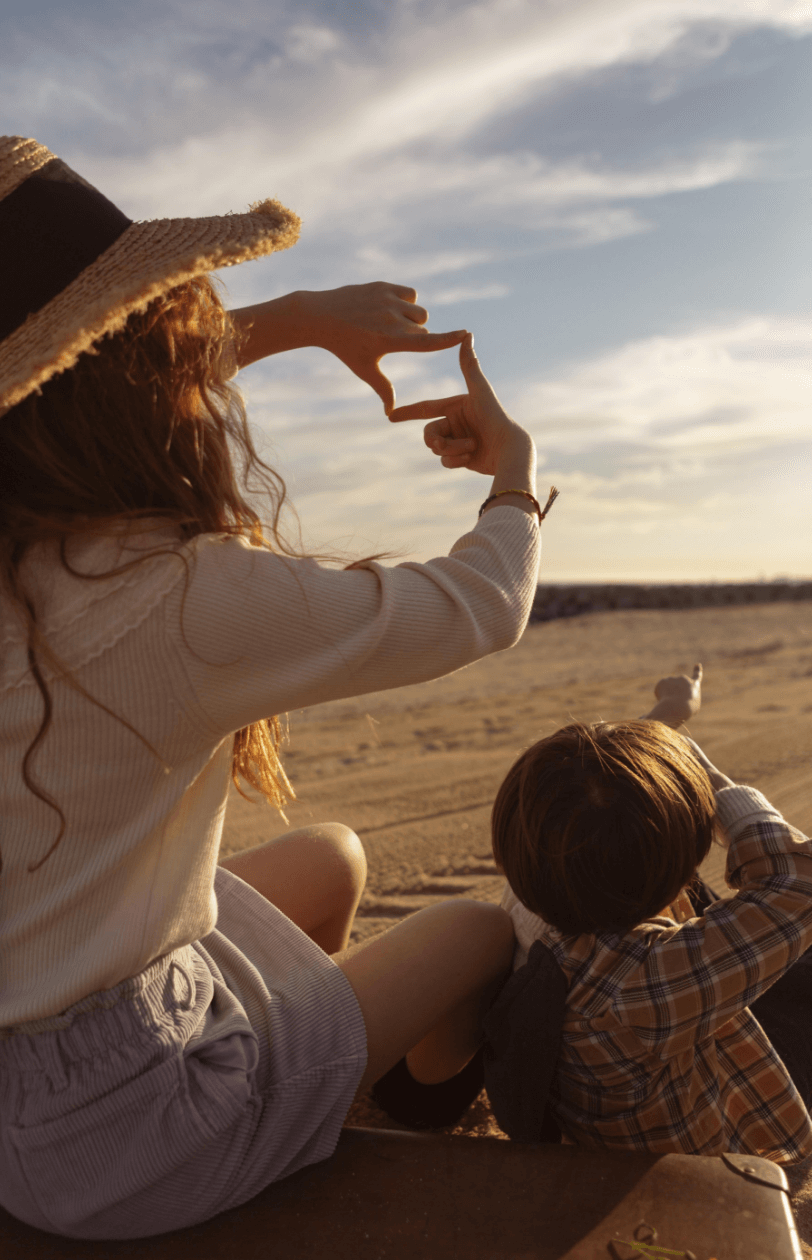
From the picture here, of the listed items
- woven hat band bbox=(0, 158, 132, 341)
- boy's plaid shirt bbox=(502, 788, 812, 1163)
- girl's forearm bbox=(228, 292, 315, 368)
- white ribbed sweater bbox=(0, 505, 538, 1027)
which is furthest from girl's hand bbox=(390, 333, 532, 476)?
boy's plaid shirt bbox=(502, 788, 812, 1163)

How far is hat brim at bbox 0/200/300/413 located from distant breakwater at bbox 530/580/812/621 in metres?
13.7

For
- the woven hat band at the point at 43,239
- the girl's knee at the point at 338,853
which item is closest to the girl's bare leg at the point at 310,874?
the girl's knee at the point at 338,853

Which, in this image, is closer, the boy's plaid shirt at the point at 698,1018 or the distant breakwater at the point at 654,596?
the boy's plaid shirt at the point at 698,1018

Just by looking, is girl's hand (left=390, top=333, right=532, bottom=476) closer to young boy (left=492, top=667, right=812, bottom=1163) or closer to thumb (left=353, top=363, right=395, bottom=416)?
thumb (left=353, top=363, right=395, bottom=416)

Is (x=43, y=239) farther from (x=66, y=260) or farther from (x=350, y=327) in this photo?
(x=350, y=327)

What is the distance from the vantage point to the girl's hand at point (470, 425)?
148cm

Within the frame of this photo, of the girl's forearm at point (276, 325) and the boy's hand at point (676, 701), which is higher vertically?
the girl's forearm at point (276, 325)

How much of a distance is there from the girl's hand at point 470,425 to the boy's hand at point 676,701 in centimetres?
71

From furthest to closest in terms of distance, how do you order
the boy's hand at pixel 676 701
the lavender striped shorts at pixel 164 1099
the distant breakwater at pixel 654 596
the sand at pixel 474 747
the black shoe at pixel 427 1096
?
the distant breakwater at pixel 654 596
the sand at pixel 474 747
the boy's hand at pixel 676 701
the black shoe at pixel 427 1096
the lavender striped shorts at pixel 164 1099

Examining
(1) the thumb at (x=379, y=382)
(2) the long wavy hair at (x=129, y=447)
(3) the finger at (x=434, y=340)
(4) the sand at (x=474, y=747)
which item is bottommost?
(4) the sand at (x=474, y=747)

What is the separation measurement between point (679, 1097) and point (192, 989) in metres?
0.82

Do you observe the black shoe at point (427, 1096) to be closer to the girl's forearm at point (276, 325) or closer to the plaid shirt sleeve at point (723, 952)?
the plaid shirt sleeve at point (723, 952)

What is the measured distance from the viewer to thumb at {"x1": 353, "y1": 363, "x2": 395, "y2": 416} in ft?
5.09

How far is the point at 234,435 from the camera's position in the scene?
1.23 metres
